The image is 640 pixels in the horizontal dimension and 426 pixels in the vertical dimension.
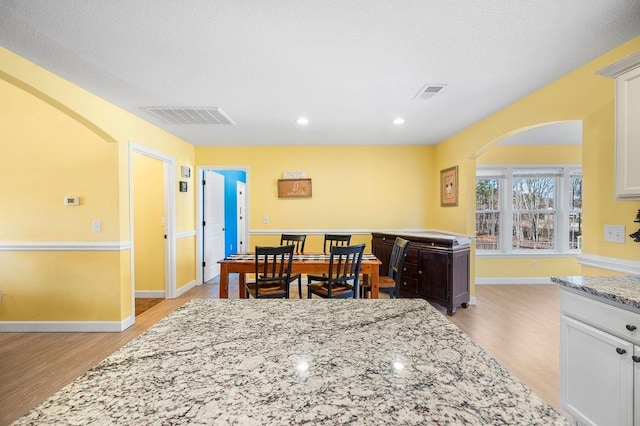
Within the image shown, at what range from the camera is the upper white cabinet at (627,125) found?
64.4 inches

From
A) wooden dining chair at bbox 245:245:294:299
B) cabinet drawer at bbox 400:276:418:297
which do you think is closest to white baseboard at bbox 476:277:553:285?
cabinet drawer at bbox 400:276:418:297

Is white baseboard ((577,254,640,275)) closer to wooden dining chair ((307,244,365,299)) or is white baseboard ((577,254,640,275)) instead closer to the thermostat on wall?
wooden dining chair ((307,244,365,299))

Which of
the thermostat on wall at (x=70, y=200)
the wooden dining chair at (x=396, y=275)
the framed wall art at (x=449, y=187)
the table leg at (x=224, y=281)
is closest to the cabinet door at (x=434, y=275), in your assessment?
the wooden dining chair at (x=396, y=275)

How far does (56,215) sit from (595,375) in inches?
180

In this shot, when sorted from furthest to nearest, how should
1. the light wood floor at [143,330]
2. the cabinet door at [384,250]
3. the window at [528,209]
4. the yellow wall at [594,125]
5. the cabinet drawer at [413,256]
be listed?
the window at [528,209]
the cabinet door at [384,250]
the cabinet drawer at [413,256]
the light wood floor at [143,330]
the yellow wall at [594,125]

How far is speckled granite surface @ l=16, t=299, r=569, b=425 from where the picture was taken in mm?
575

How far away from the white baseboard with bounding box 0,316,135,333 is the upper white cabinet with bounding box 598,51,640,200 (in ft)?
14.2

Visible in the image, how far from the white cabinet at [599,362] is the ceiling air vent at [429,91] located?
6.05ft

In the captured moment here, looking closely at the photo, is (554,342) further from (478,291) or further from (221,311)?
(221,311)

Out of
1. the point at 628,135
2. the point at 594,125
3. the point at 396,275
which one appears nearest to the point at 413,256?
the point at 396,275

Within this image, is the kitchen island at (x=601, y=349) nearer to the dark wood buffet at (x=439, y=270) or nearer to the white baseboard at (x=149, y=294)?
the dark wood buffet at (x=439, y=270)

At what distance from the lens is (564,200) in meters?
5.20

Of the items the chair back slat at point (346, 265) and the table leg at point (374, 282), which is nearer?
the chair back slat at point (346, 265)

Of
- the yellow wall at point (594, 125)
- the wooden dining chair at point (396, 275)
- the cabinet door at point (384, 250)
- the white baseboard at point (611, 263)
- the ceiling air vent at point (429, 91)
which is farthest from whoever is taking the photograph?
the cabinet door at point (384, 250)
